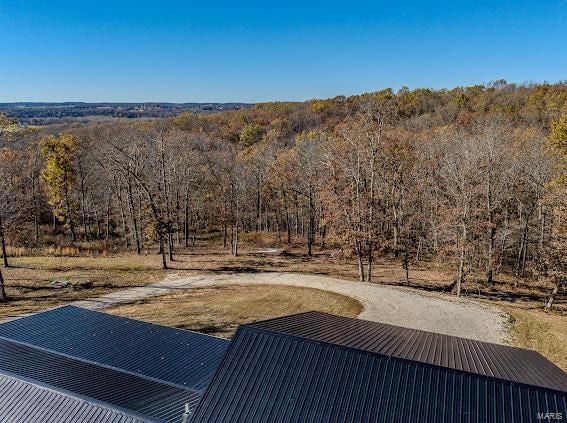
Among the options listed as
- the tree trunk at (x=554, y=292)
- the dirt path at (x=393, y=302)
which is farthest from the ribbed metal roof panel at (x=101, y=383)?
the tree trunk at (x=554, y=292)

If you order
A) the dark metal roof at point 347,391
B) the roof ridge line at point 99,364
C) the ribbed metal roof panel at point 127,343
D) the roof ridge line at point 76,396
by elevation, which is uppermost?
the dark metal roof at point 347,391

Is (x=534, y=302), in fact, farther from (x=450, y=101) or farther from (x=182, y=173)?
(x=450, y=101)

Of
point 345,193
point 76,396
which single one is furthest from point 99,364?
point 345,193

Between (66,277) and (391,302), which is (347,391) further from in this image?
(66,277)

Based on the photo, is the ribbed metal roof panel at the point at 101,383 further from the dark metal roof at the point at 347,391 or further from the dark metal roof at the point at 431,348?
the dark metal roof at the point at 431,348

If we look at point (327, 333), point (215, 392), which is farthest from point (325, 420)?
point (327, 333)
